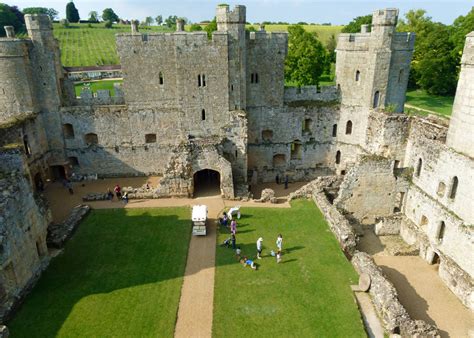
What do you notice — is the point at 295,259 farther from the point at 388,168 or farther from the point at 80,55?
the point at 80,55

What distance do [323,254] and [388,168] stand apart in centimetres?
809

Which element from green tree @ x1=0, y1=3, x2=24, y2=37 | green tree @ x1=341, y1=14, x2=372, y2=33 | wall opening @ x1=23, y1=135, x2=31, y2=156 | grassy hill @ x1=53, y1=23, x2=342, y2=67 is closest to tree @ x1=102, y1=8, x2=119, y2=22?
grassy hill @ x1=53, y1=23, x2=342, y2=67

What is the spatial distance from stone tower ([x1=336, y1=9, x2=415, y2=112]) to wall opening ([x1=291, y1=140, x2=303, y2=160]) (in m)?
5.13

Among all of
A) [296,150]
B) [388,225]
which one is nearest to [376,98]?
[296,150]

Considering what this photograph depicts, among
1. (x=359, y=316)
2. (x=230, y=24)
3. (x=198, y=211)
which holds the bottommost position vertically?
(x=359, y=316)

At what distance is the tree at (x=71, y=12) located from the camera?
127950 mm

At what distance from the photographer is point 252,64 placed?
29.2m

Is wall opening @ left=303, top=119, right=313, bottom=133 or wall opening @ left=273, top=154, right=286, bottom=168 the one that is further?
wall opening @ left=273, top=154, right=286, bottom=168

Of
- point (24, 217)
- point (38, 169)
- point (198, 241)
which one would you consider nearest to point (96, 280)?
point (24, 217)

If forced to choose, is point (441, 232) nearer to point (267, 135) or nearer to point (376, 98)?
point (376, 98)

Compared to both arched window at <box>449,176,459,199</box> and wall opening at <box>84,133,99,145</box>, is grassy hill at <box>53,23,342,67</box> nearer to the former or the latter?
wall opening at <box>84,133,99,145</box>

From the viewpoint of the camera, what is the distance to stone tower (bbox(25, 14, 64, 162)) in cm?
2636

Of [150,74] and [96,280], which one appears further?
[150,74]

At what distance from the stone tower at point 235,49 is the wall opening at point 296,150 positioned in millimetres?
5774
